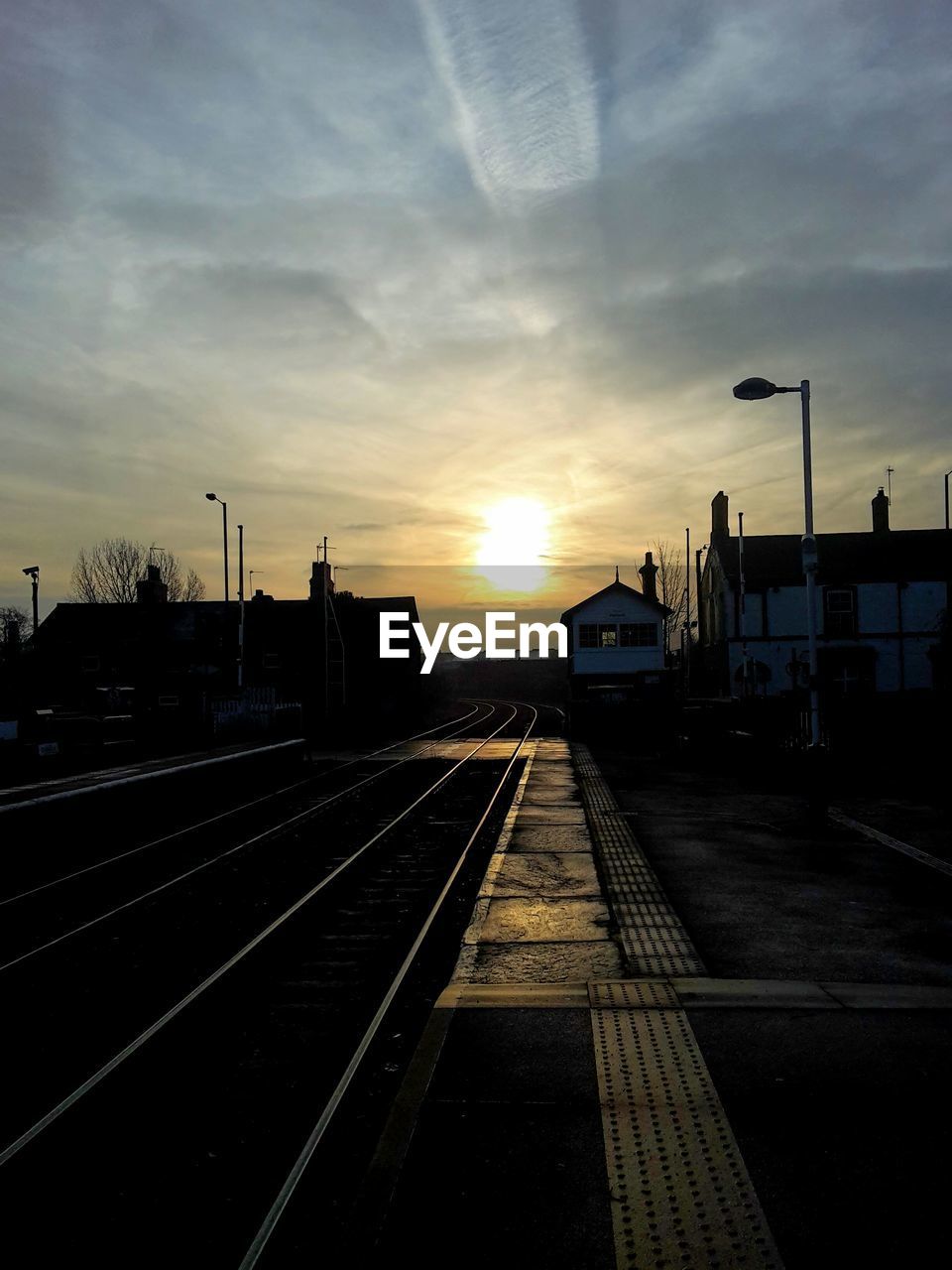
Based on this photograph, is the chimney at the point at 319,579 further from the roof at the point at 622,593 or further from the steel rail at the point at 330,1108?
the steel rail at the point at 330,1108

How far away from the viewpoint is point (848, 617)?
4538cm

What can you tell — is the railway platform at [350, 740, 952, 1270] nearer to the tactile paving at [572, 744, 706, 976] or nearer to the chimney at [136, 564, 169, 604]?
the tactile paving at [572, 744, 706, 976]

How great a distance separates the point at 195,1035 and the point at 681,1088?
132 inches

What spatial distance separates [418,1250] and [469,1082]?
1.66 meters

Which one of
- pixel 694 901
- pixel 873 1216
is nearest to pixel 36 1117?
pixel 873 1216

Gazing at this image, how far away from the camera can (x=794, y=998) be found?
22.8 ft

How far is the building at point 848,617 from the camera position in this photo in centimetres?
4484

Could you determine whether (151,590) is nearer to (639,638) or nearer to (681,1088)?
(639,638)

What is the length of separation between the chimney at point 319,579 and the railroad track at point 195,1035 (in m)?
42.3

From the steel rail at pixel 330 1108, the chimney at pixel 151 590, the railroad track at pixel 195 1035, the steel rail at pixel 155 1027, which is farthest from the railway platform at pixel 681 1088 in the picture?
the chimney at pixel 151 590

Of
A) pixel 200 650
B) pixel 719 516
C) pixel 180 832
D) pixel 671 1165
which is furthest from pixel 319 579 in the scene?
pixel 671 1165

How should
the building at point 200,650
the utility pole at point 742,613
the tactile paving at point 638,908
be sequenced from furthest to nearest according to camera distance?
1. the building at point 200,650
2. the utility pole at point 742,613
3. the tactile paving at point 638,908

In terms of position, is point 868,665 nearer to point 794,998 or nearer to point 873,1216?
point 794,998

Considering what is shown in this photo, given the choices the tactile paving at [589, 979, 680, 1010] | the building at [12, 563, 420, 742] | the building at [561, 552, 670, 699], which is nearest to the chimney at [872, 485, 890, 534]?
the building at [561, 552, 670, 699]
